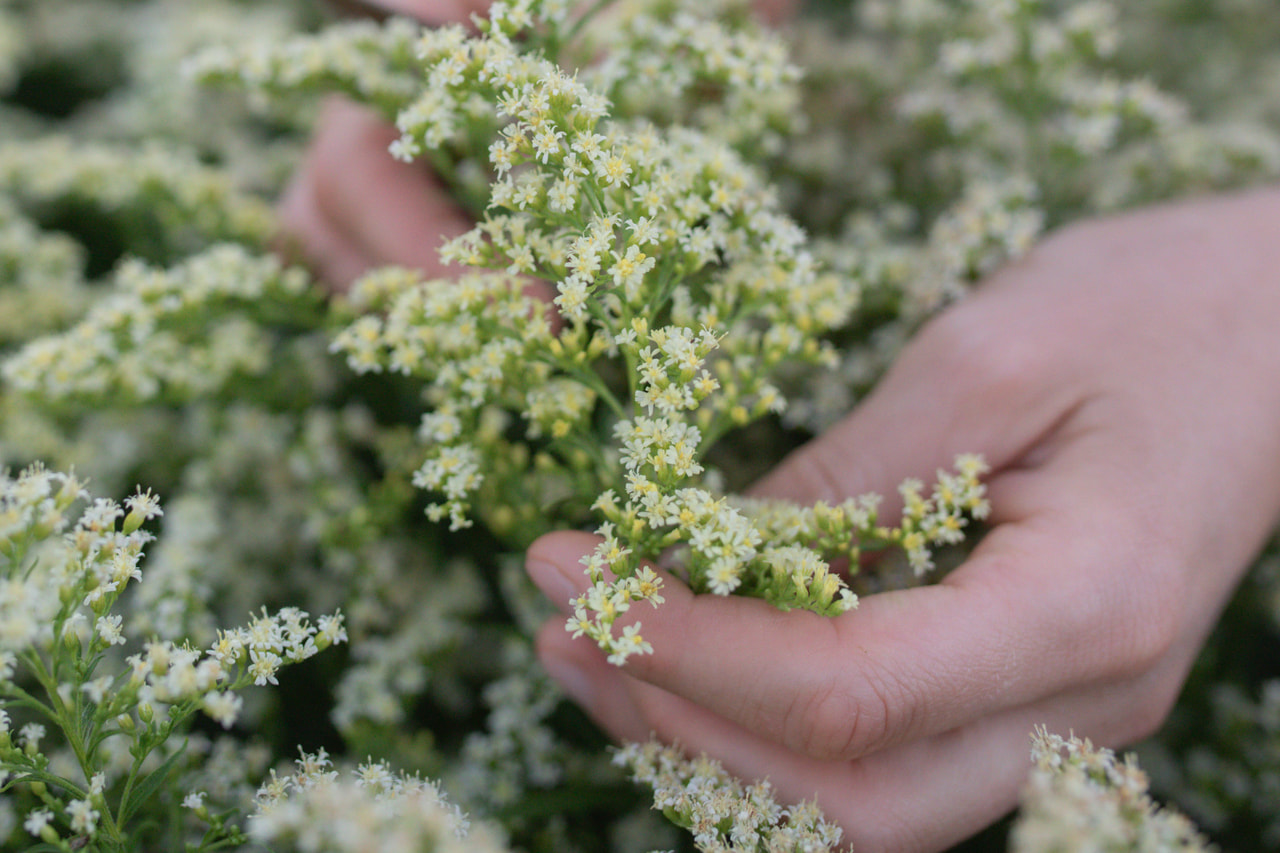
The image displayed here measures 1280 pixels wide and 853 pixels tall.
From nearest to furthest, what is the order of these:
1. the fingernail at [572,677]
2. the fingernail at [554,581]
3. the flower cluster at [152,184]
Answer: the fingernail at [554,581]
the fingernail at [572,677]
the flower cluster at [152,184]

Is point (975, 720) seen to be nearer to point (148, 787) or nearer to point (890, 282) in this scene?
point (890, 282)

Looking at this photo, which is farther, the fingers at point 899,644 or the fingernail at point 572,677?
the fingernail at point 572,677

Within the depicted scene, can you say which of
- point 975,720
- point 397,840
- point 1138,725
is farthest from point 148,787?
point 1138,725

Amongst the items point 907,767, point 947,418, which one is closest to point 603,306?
point 947,418

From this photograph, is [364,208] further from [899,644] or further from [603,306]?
[899,644]

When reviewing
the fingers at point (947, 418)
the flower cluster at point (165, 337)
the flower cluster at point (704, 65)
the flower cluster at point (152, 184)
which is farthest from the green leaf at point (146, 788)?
the flower cluster at point (152, 184)

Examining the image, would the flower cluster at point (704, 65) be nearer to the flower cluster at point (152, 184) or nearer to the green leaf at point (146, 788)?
the flower cluster at point (152, 184)
